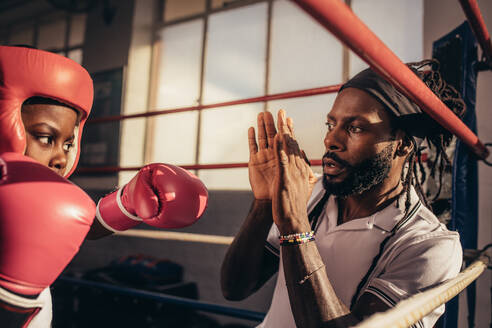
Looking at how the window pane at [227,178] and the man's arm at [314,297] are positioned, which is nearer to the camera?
the man's arm at [314,297]

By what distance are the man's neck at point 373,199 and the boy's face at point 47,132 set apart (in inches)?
31.7

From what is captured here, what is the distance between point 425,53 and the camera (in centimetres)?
196

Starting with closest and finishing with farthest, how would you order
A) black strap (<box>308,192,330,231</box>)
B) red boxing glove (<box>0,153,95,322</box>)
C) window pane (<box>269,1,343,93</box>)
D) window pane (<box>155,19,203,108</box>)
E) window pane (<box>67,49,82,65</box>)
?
red boxing glove (<box>0,153,95,322</box>) < black strap (<box>308,192,330,231</box>) < window pane (<box>269,1,343,93</box>) < window pane (<box>155,19,203,108</box>) < window pane (<box>67,49,82,65</box>)

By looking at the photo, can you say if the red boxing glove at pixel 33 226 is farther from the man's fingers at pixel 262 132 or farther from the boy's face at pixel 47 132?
the man's fingers at pixel 262 132

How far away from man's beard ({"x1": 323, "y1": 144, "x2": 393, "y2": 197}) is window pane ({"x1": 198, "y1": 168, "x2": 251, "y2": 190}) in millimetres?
2194

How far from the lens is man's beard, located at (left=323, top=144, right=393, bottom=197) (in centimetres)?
95

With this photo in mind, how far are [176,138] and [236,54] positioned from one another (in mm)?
1261

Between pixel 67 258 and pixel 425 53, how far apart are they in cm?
218

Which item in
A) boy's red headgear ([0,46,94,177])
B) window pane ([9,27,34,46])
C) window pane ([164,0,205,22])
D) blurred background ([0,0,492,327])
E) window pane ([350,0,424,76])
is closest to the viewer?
boy's red headgear ([0,46,94,177])

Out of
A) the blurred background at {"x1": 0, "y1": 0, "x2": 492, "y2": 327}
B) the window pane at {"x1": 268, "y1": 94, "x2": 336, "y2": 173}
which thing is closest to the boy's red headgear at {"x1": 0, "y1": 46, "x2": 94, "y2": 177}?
the blurred background at {"x1": 0, "y1": 0, "x2": 492, "y2": 327}

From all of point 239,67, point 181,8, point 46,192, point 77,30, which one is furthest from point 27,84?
point 77,30

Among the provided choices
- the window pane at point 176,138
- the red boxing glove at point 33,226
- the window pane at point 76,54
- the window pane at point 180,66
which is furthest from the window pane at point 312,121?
the window pane at point 76,54

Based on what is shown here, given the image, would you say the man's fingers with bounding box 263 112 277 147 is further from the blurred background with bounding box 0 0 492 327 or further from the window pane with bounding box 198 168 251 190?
the window pane with bounding box 198 168 251 190

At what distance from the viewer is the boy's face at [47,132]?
2.13ft
